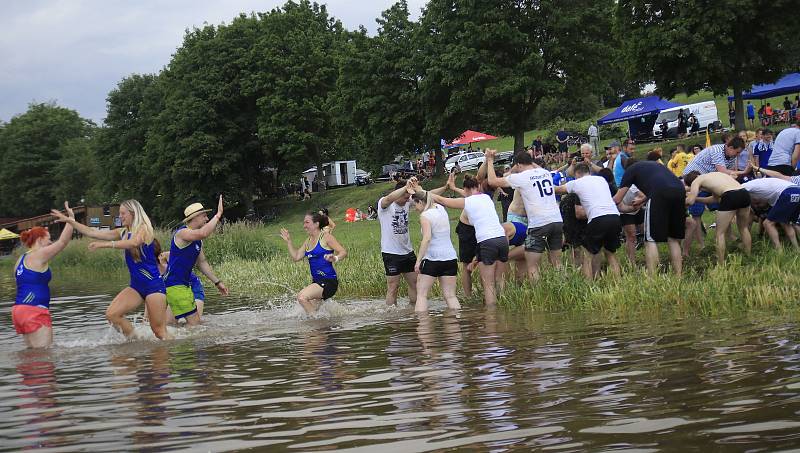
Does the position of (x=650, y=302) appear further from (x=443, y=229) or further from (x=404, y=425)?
(x=404, y=425)

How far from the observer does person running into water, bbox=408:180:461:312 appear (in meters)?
12.3

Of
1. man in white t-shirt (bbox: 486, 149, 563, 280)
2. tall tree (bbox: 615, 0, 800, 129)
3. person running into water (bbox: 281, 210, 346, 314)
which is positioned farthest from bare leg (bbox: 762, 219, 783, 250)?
tall tree (bbox: 615, 0, 800, 129)

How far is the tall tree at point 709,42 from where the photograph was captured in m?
34.3

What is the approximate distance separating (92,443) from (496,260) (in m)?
7.65

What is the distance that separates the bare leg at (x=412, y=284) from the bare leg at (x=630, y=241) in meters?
3.29

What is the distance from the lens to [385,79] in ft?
163

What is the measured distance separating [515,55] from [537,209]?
101ft

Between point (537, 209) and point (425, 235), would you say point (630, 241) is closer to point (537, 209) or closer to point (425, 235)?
point (537, 209)

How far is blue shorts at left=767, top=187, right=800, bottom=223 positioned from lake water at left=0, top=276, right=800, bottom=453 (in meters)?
3.97

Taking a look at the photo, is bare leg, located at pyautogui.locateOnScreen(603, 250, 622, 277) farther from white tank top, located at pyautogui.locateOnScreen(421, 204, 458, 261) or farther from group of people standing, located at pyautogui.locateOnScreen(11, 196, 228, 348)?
group of people standing, located at pyautogui.locateOnScreen(11, 196, 228, 348)

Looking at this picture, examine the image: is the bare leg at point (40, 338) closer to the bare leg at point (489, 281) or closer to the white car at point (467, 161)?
the bare leg at point (489, 281)

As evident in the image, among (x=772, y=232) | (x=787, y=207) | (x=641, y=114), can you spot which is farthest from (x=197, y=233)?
(x=641, y=114)

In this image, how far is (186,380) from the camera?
8.02m

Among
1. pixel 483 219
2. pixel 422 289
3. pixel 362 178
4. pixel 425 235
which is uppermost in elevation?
pixel 362 178
